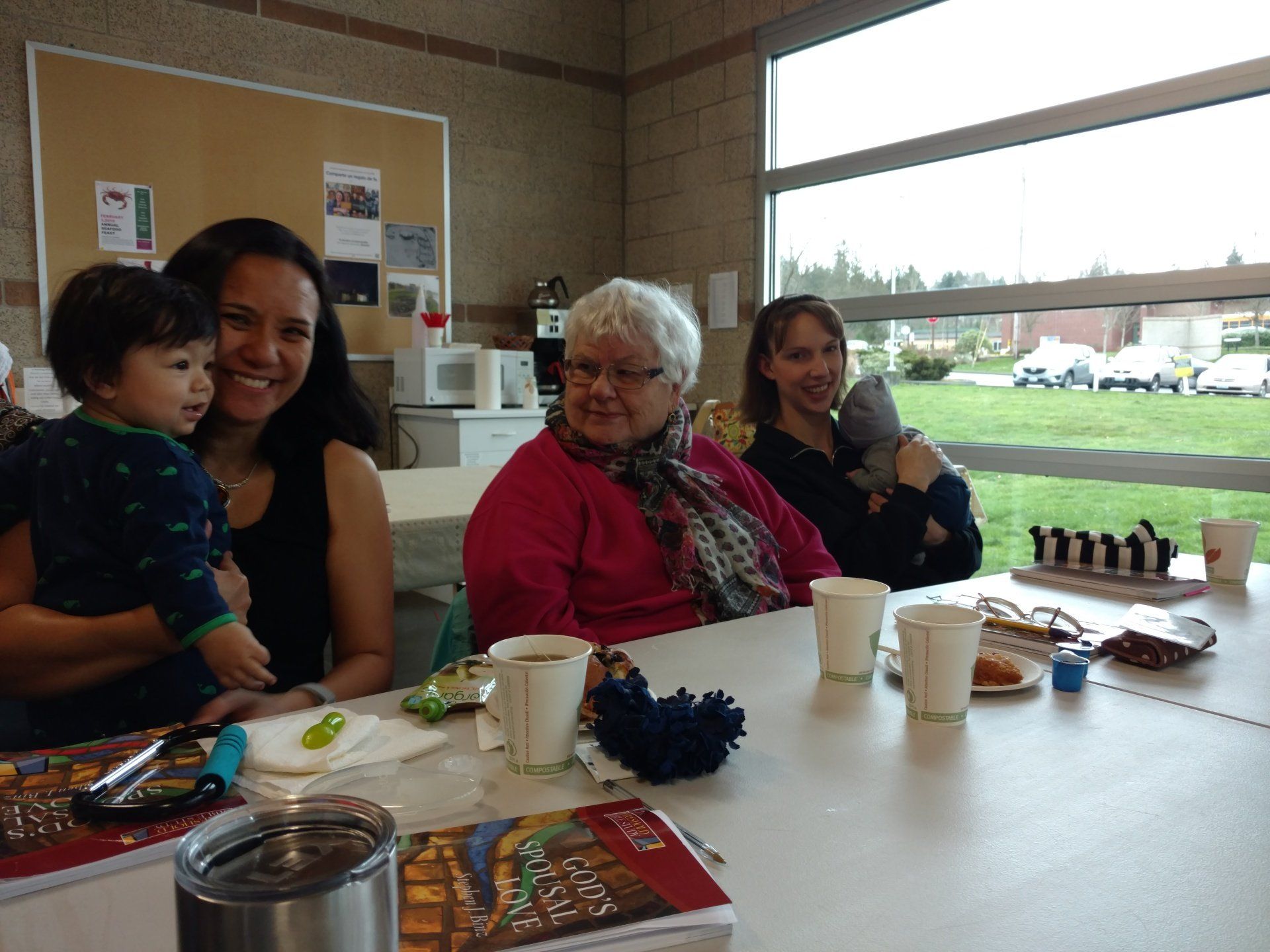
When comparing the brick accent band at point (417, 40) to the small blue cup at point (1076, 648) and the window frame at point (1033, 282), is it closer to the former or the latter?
the window frame at point (1033, 282)

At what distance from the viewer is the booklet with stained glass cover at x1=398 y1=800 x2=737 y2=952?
61 centimetres

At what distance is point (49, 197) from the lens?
3.76 meters

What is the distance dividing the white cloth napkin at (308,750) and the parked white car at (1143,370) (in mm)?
3257

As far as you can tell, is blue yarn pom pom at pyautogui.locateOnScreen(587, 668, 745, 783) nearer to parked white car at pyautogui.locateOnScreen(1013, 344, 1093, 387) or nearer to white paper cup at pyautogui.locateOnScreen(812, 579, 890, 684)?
white paper cup at pyautogui.locateOnScreen(812, 579, 890, 684)

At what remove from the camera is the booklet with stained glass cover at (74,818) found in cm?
68

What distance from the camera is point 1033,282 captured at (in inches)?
145

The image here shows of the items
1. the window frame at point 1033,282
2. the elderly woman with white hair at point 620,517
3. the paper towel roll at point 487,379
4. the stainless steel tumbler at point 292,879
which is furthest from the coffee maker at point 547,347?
the stainless steel tumbler at point 292,879

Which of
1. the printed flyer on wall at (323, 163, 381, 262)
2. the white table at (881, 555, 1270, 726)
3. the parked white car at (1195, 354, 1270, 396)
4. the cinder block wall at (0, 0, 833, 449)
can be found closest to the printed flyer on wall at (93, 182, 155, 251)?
the cinder block wall at (0, 0, 833, 449)

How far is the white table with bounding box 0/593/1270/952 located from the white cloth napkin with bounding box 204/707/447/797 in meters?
0.04

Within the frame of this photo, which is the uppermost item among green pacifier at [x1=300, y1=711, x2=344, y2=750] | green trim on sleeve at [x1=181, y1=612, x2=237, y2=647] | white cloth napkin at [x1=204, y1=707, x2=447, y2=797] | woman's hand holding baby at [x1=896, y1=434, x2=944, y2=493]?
woman's hand holding baby at [x1=896, y1=434, x2=944, y2=493]

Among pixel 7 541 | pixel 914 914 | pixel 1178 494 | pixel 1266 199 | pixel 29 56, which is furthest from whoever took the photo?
pixel 29 56

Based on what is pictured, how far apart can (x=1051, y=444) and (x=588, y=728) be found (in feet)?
10.6

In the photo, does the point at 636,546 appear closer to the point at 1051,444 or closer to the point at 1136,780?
the point at 1136,780

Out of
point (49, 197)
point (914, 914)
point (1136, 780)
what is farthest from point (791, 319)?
point (49, 197)
